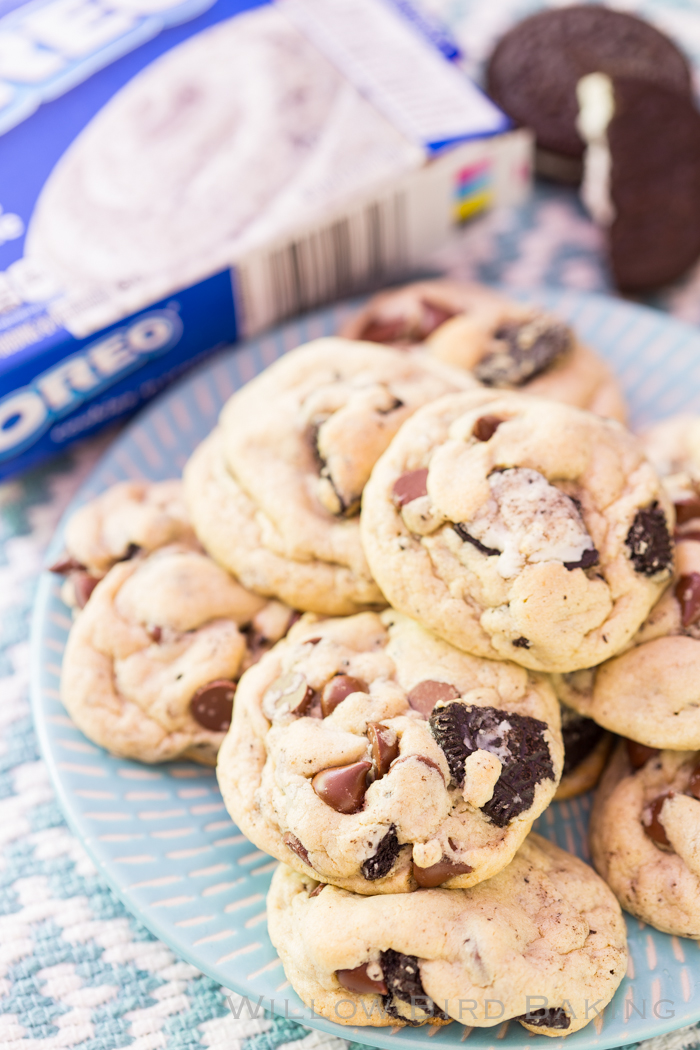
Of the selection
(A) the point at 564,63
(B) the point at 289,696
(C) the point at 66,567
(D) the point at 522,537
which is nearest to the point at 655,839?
(D) the point at 522,537

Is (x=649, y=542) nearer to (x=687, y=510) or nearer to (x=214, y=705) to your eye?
(x=687, y=510)

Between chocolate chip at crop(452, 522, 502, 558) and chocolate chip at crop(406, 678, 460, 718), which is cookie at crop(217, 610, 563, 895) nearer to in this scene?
chocolate chip at crop(406, 678, 460, 718)

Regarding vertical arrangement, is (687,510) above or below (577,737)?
above

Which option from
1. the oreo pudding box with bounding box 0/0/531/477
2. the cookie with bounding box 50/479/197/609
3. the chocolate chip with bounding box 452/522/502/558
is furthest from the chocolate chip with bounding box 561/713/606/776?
the oreo pudding box with bounding box 0/0/531/477

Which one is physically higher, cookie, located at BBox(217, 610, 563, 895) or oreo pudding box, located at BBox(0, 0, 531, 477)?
oreo pudding box, located at BBox(0, 0, 531, 477)

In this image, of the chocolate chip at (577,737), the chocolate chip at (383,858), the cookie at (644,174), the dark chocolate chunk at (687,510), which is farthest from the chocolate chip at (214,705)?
the cookie at (644,174)

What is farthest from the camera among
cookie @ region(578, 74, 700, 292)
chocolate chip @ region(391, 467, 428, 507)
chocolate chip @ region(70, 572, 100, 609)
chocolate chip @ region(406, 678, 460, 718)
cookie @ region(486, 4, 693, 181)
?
cookie @ region(486, 4, 693, 181)
